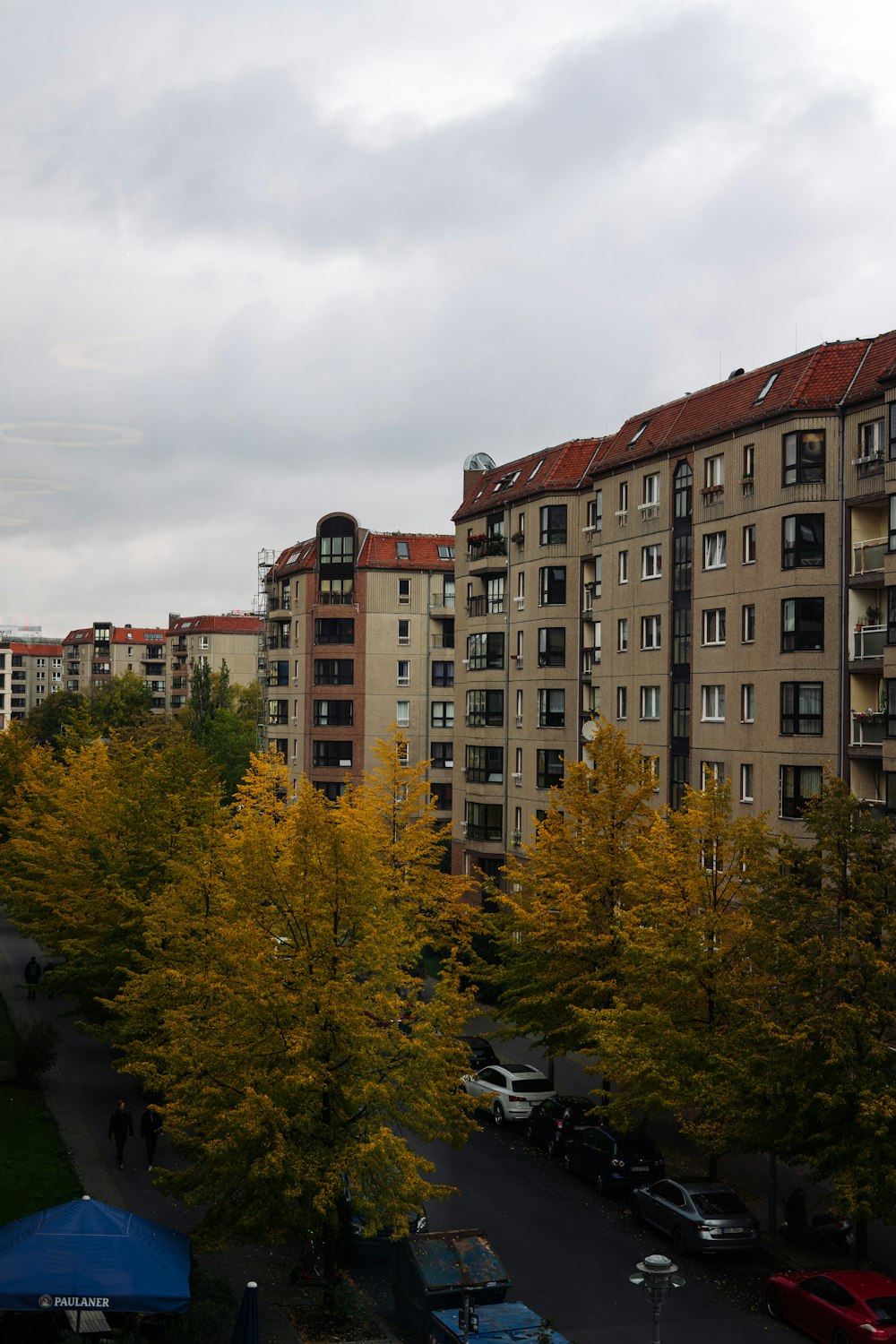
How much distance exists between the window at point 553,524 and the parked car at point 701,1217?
3241 centimetres

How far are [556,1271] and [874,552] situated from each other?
21.5 metres

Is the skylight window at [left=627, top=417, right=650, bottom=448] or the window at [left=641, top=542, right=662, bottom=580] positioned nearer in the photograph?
the window at [left=641, top=542, right=662, bottom=580]

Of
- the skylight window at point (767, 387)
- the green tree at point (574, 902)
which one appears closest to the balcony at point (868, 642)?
the green tree at point (574, 902)

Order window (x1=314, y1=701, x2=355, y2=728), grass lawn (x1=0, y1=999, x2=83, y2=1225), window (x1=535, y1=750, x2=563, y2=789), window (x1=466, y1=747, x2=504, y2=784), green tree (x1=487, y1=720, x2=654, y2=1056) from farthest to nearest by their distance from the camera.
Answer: window (x1=314, y1=701, x2=355, y2=728), window (x1=466, y1=747, x2=504, y2=784), window (x1=535, y1=750, x2=563, y2=789), green tree (x1=487, y1=720, x2=654, y2=1056), grass lawn (x1=0, y1=999, x2=83, y2=1225)

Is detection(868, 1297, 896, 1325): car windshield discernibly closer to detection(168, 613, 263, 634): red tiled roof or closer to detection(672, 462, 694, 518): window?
detection(672, 462, 694, 518): window

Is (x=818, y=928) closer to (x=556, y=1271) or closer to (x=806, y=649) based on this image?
(x=556, y=1271)

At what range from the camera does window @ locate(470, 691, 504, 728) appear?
59.1 meters

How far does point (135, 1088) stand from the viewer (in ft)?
119

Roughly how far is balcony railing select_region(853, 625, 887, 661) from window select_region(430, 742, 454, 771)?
38.8 meters

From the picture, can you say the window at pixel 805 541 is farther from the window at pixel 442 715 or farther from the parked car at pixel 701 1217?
the window at pixel 442 715

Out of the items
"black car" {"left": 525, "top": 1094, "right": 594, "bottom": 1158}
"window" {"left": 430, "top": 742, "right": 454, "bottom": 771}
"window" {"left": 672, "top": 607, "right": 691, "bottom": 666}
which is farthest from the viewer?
"window" {"left": 430, "top": 742, "right": 454, "bottom": 771}

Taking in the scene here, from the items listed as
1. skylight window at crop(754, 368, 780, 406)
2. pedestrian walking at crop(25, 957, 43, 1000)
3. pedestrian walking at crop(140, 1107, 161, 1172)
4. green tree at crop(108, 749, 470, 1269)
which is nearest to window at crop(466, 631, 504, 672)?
skylight window at crop(754, 368, 780, 406)

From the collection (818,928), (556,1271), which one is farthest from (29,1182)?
(818,928)

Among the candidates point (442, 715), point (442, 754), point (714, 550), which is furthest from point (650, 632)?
point (442, 715)
